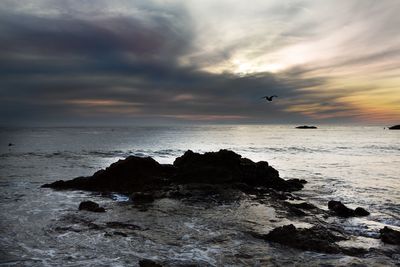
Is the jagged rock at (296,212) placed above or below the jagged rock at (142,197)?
above

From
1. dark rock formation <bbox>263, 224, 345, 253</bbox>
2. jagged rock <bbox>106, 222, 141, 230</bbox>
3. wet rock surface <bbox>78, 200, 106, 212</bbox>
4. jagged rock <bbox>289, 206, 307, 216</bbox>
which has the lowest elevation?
jagged rock <bbox>106, 222, 141, 230</bbox>

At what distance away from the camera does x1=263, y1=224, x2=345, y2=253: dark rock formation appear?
41.1 ft

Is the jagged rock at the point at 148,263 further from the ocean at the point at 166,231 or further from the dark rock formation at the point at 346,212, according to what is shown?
the dark rock formation at the point at 346,212

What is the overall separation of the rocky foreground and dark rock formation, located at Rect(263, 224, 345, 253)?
2.34 meters

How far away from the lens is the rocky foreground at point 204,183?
19.3 m

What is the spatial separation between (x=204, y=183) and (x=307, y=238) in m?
13.2

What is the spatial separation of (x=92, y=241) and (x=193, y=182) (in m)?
13.3

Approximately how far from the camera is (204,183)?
84.1 ft

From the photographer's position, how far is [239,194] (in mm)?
23109

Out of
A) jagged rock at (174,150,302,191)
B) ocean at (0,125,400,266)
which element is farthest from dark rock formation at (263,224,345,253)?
jagged rock at (174,150,302,191)

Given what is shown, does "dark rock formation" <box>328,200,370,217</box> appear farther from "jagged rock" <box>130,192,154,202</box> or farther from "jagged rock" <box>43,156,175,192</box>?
"jagged rock" <box>43,156,175,192</box>

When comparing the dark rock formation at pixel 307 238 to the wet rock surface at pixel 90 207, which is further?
the wet rock surface at pixel 90 207

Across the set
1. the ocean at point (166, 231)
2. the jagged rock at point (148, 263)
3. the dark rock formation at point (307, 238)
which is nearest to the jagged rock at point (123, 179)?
the ocean at point (166, 231)

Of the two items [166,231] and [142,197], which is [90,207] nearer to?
[142,197]
